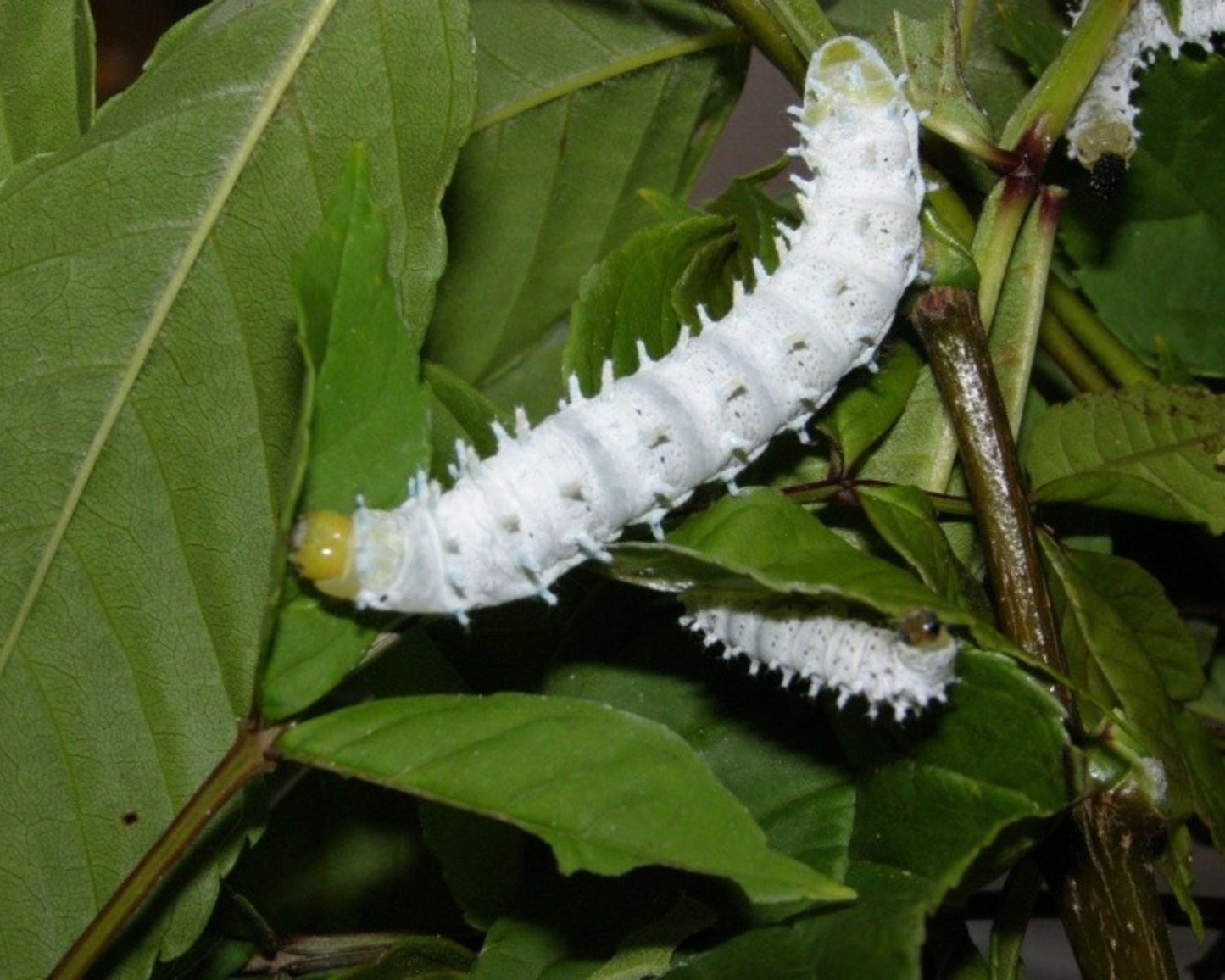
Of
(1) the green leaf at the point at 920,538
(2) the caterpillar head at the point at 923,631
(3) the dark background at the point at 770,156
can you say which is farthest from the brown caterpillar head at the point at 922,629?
(3) the dark background at the point at 770,156

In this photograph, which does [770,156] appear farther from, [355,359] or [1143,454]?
[355,359]

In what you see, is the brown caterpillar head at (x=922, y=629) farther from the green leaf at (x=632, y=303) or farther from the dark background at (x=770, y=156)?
the dark background at (x=770, y=156)

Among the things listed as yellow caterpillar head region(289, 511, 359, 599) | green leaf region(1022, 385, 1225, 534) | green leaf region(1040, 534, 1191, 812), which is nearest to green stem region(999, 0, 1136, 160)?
green leaf region(1022, 385, 1225, 534)

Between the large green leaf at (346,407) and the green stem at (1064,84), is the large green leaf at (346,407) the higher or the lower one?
the lower one

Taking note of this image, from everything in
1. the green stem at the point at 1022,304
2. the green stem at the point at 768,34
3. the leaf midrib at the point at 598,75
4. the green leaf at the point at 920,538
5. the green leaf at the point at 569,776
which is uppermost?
the green stem at the point at 768,34

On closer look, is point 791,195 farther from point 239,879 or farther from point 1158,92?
point 239,879

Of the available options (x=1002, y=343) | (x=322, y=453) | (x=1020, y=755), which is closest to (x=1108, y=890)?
(x=1020, y=755)
